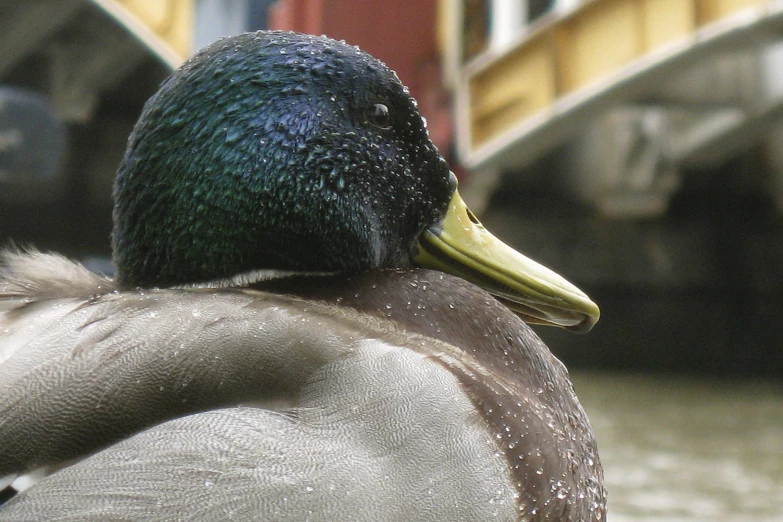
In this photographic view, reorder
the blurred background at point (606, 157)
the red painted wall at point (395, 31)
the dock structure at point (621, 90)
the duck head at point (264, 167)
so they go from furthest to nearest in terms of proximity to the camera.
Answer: the red painted wall at point (395, 31), the dock structure at point (621, 90), the blurred background at point (606, 157), the duck head at point (264, 167)

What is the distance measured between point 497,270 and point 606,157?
8326 millimetres

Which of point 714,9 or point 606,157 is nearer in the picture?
point 714,9

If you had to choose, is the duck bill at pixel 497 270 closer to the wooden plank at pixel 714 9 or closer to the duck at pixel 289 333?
the duck at pixel 289 333

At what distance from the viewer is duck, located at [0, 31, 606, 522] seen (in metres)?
1.67

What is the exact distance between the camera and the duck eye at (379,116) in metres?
2.11

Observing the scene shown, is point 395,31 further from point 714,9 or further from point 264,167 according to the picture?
point 264,167

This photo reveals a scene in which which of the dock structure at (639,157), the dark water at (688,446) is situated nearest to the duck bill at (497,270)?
the dark water at (688,446)

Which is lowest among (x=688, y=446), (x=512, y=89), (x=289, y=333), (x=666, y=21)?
(x=688, y=446)

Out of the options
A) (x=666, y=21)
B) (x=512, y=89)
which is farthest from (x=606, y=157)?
(x=666, y=21)

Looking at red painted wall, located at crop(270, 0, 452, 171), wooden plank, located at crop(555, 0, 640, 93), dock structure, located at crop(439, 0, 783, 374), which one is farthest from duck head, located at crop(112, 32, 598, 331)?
red painted wall, located at crop(270, 0, 452, 171)

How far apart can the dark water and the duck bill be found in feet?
8.84

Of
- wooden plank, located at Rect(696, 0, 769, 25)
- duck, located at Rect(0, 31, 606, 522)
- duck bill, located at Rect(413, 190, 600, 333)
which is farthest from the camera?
wooden plank, located at Rect(696, 0, 769, 25)

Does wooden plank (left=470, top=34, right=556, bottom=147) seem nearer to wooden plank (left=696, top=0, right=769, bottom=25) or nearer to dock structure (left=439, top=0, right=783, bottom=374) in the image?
dock structure (left=439, top=0, right=783, bottom=374)

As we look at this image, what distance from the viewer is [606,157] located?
1040 cm
